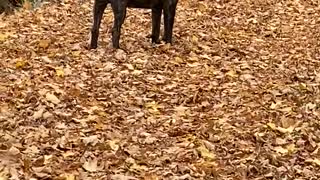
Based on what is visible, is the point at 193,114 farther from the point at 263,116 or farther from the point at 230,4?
the point at 230,4

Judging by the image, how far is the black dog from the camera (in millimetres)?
10820

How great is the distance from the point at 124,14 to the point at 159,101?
291 cm

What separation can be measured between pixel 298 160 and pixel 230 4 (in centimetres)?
1010

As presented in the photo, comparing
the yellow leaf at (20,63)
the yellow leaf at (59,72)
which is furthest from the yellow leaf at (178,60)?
the yellow leaf at (20,63)

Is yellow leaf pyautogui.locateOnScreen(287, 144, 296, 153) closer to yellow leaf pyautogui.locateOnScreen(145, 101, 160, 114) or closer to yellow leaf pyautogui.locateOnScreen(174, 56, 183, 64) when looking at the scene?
yellow leaf pyautogui.locateOnScreen(145, 101, 160, 114)

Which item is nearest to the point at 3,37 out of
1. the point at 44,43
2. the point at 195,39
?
the point at 44,43

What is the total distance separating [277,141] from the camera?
6.84m

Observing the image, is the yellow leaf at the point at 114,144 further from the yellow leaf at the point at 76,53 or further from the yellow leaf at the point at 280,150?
the yellow leaf at the point at 76,53

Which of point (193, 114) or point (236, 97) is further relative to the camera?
point (236, 97)

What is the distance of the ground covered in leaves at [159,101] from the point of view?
6180 millimetres

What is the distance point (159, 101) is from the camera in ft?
27.8

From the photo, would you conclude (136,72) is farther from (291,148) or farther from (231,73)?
(291,148)

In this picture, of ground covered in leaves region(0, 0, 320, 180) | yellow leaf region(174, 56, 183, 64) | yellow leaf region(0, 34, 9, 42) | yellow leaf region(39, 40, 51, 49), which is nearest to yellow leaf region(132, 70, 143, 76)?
ground covered in leaves region(0, 0, 320, 180)

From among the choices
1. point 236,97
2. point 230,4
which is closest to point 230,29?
point 230,4
